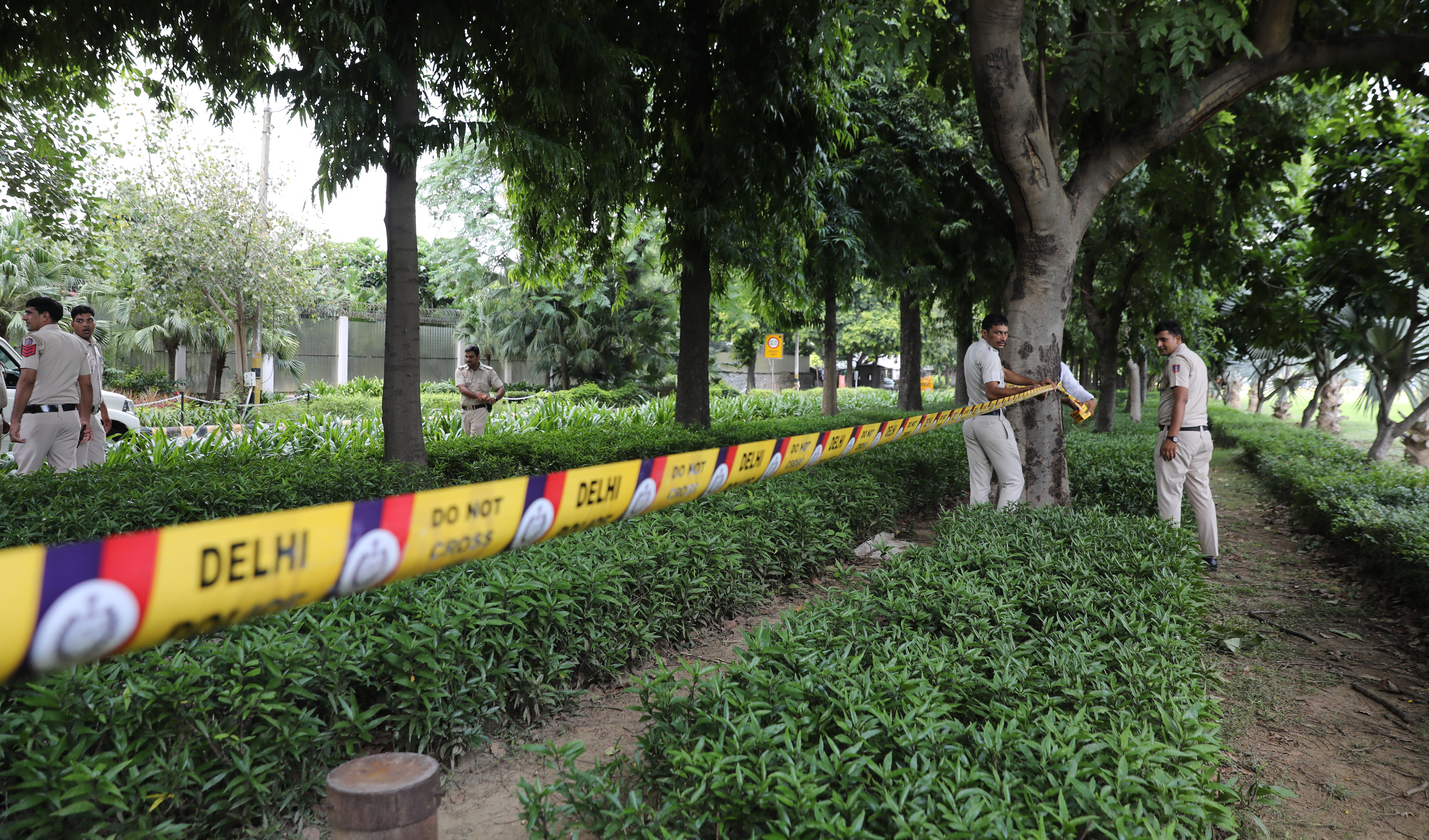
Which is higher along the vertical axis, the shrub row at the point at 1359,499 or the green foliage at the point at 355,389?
the green foliage at the point at 355,389

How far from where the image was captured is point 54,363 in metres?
6.41

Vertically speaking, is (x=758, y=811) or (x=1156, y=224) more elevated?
(x=1156, y=224)

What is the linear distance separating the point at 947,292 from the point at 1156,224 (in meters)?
4.23

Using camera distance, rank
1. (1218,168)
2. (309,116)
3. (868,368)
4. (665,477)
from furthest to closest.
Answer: (868,368)
(1218,168)
(309,116)
(665,477)

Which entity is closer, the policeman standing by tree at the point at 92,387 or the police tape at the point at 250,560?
the police tape at the point at 250,560

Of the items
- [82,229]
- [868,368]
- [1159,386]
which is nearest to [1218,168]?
[1159,386]

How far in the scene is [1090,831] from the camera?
2162mm

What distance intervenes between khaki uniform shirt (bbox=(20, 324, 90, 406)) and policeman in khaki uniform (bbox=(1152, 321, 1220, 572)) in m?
8.78

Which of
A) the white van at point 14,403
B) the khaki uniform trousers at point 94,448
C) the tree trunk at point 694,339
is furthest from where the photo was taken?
the tree trunk at point 694,339

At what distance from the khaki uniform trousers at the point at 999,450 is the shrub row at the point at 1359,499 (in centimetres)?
257

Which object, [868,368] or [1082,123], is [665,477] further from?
[868,368]

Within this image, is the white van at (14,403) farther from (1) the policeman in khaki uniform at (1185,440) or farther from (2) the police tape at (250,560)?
(1) the policeman in khaki uniform at (1185,440)

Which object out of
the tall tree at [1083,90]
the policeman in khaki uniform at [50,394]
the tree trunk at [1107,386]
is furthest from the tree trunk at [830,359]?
the policeman in khaki uniform at [50,394]

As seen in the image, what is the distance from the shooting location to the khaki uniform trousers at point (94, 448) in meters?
7.03
